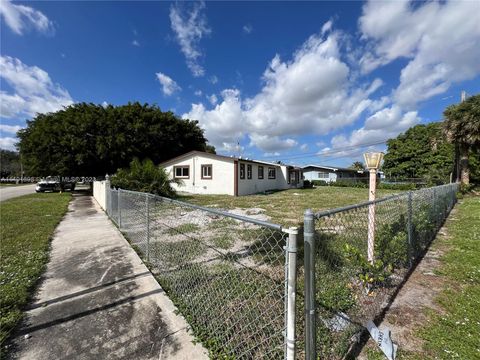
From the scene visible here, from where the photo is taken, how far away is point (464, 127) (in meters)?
15.4

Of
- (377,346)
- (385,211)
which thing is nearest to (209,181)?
(385,211)

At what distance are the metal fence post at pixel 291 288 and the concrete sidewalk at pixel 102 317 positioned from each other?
0.87m

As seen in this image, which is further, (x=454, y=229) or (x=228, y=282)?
(x=454, y=229)

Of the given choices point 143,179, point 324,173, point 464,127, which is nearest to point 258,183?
point 143,179

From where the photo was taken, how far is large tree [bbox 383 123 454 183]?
32.5 m

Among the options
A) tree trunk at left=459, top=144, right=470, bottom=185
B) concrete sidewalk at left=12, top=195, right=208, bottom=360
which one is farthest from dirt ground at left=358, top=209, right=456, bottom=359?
tree trunk at left=459, top=144, right=470, bottom=185

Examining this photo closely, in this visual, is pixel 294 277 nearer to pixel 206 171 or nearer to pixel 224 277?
pixel 224 277

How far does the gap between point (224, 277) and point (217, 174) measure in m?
15.5

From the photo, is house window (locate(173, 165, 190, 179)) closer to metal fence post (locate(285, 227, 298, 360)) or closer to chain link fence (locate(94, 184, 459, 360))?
chain link fence (locate(94, 184, 459, 360))

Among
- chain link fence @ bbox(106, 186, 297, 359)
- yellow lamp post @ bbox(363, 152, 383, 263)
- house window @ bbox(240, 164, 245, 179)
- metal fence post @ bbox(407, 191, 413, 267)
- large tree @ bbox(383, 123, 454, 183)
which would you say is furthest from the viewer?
large tree @ bbox(383, 123, 454, 183)

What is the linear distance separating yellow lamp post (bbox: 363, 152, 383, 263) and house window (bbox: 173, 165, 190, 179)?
17488 mm

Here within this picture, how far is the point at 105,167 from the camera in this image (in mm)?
21953

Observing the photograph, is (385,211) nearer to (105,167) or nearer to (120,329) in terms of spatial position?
(120,329)

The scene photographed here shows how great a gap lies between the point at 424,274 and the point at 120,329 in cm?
418
